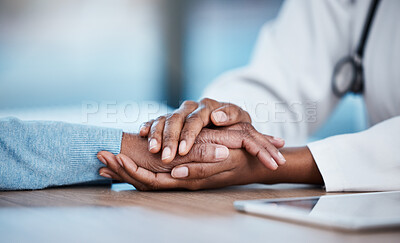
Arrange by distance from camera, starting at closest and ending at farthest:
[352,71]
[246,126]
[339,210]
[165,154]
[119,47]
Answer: [339,210], [165,154], [246,126], [352,71], [119,47]

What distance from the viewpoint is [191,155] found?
0.63 metres

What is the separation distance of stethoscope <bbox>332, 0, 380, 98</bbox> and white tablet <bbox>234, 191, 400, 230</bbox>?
2.41 ft

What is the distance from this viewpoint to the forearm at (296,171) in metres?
0.66

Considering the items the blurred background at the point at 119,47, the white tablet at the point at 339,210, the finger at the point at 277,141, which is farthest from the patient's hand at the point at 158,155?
the blurred background at the point at 119,47

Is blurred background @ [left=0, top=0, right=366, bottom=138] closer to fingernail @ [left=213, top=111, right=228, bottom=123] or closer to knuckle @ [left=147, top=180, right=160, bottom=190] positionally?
fingernail @ [left=213, top=111, right=228, bottom=123]

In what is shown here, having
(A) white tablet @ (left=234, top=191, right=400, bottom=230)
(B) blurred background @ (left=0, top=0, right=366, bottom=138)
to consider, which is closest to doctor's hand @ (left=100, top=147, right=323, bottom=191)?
(A) white tablet @ (left=234, top=191, right=400, bottom=230)

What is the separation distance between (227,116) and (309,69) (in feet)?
1.89

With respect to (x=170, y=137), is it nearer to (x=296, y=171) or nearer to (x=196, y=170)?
(x=196, y=170)

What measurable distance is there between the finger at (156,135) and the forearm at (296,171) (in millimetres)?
171

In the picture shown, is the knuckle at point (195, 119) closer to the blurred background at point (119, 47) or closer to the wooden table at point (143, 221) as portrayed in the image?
the wooden table at point (143, 221)

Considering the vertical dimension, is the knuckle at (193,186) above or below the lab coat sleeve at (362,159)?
below

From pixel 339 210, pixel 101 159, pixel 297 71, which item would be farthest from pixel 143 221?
pixel 297 71

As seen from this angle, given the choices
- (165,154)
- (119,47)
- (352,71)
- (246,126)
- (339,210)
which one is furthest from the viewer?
(119,47)

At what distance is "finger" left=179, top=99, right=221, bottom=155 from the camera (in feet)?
2.01
